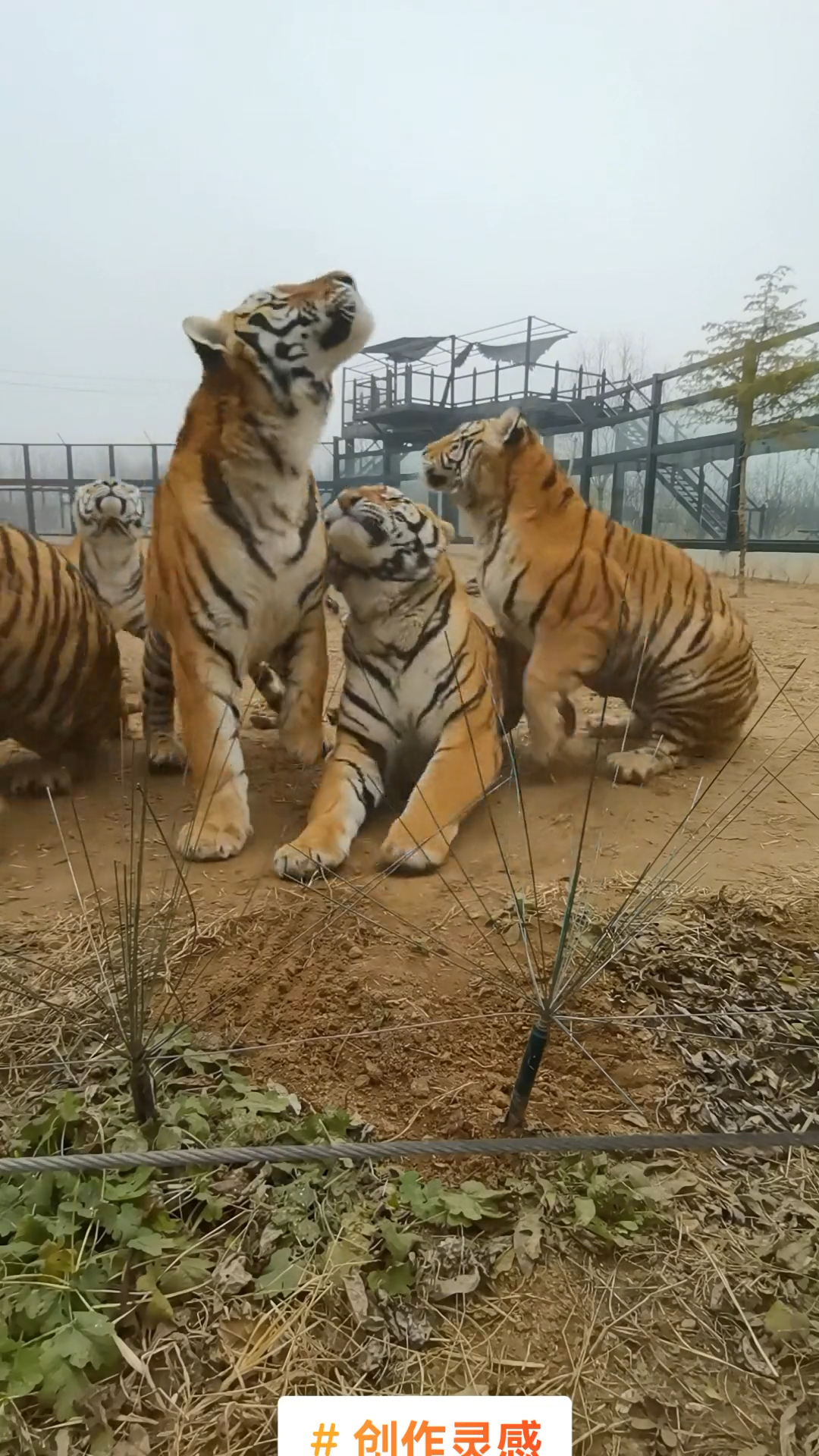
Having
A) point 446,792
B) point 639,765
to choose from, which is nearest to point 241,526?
point 446,792

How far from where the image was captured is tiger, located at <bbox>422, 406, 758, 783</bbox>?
241 centimetres

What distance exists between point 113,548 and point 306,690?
1068 mm

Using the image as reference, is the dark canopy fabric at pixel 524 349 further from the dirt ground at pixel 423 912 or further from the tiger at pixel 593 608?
the dirt ground at pixel 423 912

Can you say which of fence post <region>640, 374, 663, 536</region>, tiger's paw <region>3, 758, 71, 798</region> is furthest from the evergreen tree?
tiger's paw <region>3, 758, 71, 798</region>

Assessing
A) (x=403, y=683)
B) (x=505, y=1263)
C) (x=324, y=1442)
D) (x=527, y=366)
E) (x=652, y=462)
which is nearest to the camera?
(x=324, y=1442)

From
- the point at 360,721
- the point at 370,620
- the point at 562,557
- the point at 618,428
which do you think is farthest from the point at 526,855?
the point at 618,428

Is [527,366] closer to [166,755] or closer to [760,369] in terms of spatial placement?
[760,369]

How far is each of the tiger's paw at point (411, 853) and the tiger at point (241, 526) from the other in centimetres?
37

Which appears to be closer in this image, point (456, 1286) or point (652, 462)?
point (456, 1286)

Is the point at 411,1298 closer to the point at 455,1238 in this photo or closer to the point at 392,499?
the point at 455,1238

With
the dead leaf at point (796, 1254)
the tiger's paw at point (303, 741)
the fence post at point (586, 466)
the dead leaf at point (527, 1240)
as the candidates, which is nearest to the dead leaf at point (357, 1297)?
the dead leaf at point (527, 1240)

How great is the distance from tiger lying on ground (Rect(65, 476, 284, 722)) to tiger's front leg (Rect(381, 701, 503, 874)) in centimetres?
70

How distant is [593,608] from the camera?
98.6 inches

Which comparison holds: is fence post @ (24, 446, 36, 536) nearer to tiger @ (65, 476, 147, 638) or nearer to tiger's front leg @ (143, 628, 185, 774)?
tiger @ (65, 476, 147, 638)
